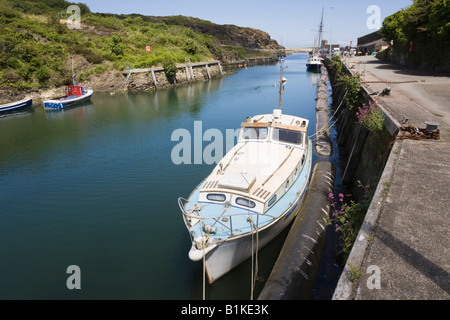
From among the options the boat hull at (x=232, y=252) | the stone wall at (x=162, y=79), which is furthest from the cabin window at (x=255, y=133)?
the stone wall at (x=162, y=79)

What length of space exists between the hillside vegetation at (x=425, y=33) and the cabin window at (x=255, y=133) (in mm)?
22992

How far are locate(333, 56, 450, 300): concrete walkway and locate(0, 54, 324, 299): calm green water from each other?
482cm

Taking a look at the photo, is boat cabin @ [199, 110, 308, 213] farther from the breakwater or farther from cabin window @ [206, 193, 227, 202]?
the breakwater

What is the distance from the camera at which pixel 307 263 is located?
30.5 feet

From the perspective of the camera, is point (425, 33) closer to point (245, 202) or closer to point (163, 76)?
point (245, 202)

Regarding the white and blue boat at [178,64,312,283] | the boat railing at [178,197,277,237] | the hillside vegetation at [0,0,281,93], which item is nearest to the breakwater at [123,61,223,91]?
the hillside vegetation at [0,0,281,93]

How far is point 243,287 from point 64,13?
96793 millimetres

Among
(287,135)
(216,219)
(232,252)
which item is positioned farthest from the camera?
(287,135)

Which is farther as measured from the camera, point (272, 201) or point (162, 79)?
point (162, 79)

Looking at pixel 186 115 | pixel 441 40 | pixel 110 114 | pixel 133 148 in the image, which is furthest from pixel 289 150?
pixel 110 114

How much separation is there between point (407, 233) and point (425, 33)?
3420 centimetres

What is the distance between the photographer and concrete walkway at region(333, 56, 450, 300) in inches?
230

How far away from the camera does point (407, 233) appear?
7176 millimetres

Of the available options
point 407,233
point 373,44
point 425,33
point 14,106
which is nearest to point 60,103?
point 14,106
